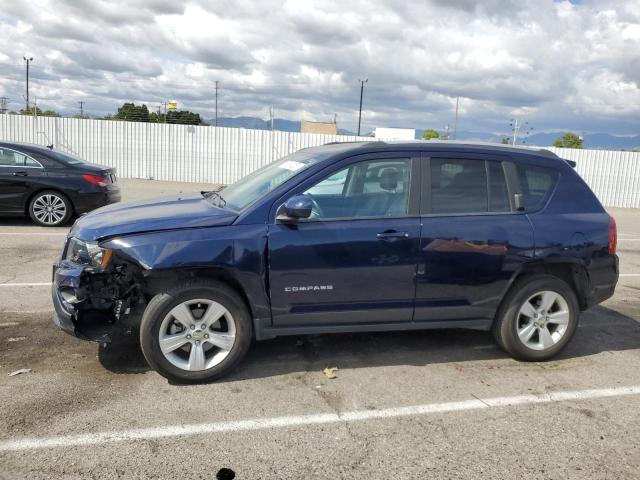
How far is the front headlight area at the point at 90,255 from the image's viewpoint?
156 inches

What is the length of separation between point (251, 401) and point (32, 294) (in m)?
3.46

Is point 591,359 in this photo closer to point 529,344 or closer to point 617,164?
Result: point 529,344

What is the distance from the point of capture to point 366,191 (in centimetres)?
442

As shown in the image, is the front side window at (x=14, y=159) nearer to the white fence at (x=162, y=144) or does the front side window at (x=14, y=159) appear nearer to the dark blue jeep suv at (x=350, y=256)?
the dark blue jeep suv at (x=350, y=256)

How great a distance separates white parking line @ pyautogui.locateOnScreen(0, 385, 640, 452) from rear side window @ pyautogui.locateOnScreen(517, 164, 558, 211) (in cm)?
152

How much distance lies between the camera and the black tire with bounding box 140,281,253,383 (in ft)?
12.9

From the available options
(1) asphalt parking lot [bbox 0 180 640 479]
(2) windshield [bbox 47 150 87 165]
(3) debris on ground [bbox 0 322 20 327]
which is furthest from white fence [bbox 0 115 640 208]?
(1) asphalt parking lot [bbox 0 180 640 479]

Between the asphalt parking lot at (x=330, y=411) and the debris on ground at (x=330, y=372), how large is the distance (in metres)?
0.09

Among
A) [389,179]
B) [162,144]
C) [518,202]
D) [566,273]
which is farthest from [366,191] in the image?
[162,144]

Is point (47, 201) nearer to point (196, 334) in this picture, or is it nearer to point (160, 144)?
point (196, 334)

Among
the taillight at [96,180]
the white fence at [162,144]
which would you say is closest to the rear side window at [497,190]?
the taillight at [96,180]

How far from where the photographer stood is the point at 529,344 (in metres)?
4.73

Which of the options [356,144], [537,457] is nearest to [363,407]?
[537,457]

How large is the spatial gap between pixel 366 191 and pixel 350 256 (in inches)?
22.2
